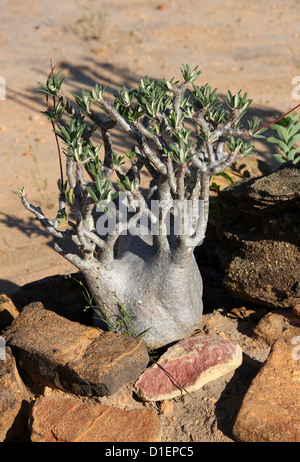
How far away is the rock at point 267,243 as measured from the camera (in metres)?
3.14

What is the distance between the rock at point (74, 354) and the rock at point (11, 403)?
4.9 inches

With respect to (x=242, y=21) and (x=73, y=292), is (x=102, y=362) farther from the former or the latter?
(x=242, y=21)

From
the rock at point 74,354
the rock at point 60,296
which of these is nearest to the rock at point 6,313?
the rock at point 60,296

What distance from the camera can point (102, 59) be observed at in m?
8.14

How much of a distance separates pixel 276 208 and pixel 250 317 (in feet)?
2.30

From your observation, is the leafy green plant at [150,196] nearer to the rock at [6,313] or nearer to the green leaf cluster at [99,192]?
the green leaf cluster at [99,192]

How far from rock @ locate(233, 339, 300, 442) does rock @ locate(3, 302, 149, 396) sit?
23.1 inches

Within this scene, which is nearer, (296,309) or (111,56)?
(296,309)
